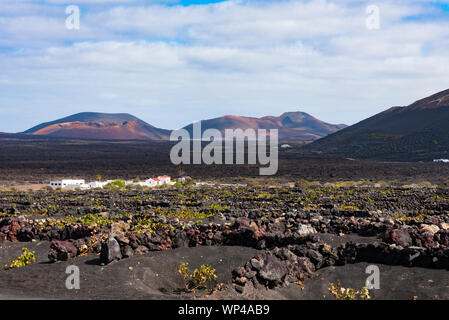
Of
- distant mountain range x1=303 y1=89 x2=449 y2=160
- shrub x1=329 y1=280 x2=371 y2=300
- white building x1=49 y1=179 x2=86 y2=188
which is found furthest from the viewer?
distant mountain range x1=303 y1=89 x2=449 y2=160

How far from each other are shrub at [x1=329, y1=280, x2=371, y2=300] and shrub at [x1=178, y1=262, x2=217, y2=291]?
97.3 inches

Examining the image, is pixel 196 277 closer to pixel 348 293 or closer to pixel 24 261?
pixel 348 293

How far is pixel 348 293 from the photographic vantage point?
9.62 metres

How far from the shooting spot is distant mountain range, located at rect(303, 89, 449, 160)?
115 meters

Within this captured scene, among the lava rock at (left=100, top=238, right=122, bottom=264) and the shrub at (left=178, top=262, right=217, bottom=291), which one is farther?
the lava rock at (left=100, top=238, right=122, bottom=264)

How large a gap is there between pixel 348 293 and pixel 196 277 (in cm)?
312

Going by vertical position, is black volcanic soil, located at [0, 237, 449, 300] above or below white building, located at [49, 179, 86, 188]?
above

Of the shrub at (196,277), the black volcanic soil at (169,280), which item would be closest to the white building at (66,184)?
the black volcanic soil at (169,280)

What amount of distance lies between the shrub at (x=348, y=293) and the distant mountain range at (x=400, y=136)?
101431 millimetres

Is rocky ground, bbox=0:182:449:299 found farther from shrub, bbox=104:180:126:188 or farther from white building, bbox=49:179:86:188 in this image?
white building, bbox=49:179:86:188

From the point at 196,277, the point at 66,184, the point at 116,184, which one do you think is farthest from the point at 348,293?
the point at 66,184

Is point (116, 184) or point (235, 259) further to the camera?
point (116, 184)

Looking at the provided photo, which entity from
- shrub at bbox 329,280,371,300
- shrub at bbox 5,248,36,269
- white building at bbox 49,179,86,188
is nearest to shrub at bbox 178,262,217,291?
shrub at bbox 329,280,371,300
